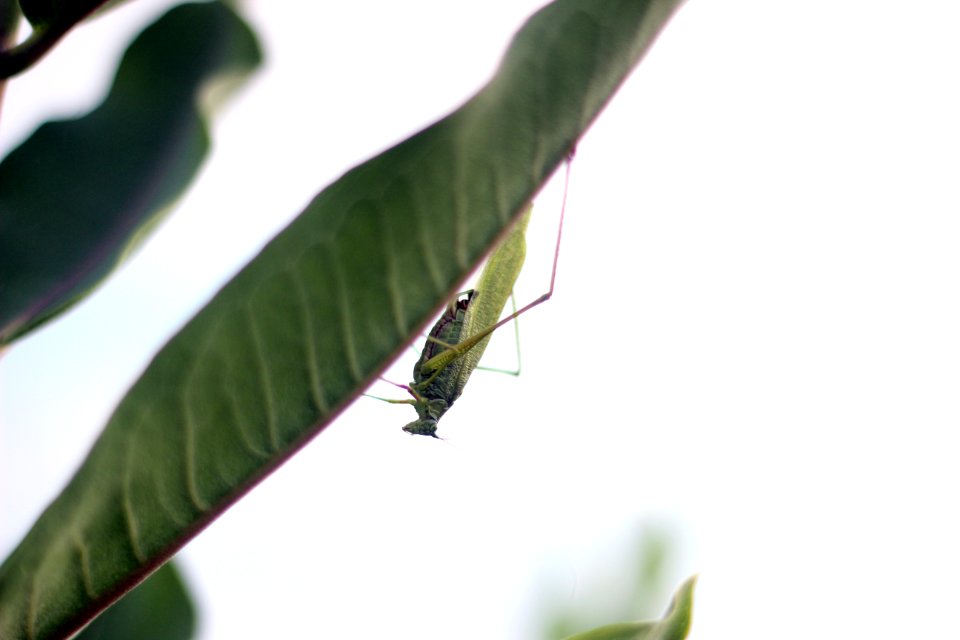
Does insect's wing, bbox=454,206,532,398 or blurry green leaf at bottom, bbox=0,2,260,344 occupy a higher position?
blurry green leaf at bottom, bbox=0,2,260,344

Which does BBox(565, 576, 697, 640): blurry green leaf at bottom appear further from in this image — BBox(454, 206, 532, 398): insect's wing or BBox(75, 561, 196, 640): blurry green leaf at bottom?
BBox(454, 206, 532, 398): insect's wing

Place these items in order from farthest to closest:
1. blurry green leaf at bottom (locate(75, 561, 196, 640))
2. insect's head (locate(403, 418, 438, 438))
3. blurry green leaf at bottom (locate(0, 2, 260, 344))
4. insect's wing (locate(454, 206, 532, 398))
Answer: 1. insect's head (locate(403, 418, 438, 438))
2. insect's wing (locate(454, 206, 532, 398))
3. blurry green leaf at bottom (locate(75, 561, 196, 640))
4. blurry green leaf at bottom (locate(0, 2, 260, 344))

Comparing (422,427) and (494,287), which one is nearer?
(494,287)

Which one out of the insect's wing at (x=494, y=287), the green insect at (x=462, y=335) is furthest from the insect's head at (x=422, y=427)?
the insect's wing at (x=494, y=287)

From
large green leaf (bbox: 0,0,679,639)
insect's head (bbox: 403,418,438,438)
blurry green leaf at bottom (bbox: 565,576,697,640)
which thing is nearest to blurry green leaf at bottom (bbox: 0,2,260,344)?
large green leaf (bbox: 0,0,679,639)

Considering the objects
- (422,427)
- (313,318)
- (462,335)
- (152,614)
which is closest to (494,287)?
(462,335)

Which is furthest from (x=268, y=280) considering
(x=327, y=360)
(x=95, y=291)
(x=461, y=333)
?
(x=461, y=333)

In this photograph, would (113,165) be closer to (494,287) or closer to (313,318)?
(313,318)

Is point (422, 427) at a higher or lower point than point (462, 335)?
lower
